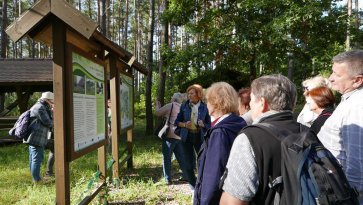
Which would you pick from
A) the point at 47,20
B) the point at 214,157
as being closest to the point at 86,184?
the point at 47,20

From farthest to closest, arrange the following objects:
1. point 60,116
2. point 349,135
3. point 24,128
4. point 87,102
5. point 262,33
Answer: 1. point 262,33
2. point 24,128
3. point 87,102
4. point 60,116
5. point 349,135

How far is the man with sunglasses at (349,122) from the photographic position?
2.23 meters

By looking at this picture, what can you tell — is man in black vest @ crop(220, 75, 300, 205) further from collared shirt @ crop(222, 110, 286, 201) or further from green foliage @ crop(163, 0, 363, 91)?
green foliage @ crop(163, 0, 363, 91)

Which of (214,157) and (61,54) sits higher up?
(61,54)

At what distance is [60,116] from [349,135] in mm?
Result: 2521

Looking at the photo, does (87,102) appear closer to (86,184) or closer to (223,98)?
(223,98)

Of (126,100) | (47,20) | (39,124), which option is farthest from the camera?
(126,100)

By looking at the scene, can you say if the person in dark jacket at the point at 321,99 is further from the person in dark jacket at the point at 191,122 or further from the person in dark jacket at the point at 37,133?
the person in dark jacket at the point at 37,133

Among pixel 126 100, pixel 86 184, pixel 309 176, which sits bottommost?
pixel 86 184

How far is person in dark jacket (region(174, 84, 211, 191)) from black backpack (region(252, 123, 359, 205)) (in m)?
4.02

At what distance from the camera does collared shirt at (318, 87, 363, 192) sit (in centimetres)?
222

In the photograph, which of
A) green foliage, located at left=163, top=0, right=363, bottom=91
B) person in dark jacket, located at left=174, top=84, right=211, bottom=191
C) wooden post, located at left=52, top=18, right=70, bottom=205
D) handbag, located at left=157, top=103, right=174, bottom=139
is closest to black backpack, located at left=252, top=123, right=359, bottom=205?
wooden post, located at left=52, top=18, right=70, bottom=205

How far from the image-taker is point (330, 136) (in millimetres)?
2414

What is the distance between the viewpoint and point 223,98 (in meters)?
3.08
